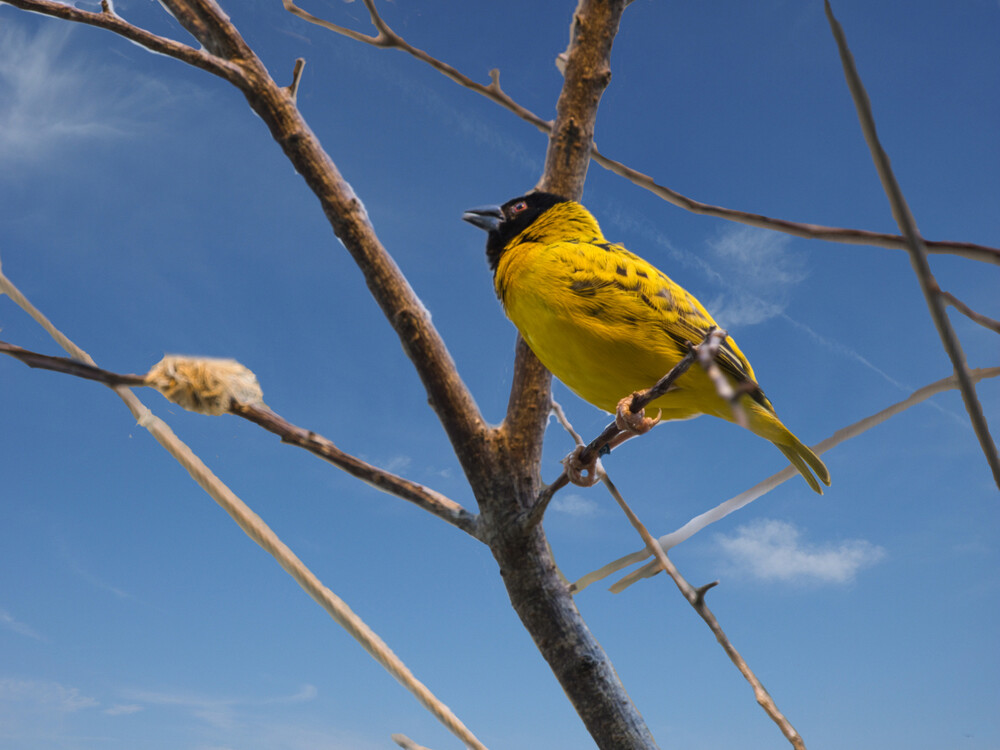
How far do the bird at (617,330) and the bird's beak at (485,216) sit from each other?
24 centimetres

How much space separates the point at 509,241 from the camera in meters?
1.27

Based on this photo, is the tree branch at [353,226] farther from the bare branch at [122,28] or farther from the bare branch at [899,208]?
the bare branch at [899,208]

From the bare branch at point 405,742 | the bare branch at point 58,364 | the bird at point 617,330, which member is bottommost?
the bare branch at point 405,742

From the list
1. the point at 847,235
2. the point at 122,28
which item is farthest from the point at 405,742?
the point at 122,28

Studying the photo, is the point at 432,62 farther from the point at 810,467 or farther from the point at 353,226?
the point at 810,467

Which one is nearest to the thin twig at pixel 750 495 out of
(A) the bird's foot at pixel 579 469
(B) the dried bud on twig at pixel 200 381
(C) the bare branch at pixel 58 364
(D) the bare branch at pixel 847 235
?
(A) the bird's foot at pixel 579 469

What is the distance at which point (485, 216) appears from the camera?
1376mm

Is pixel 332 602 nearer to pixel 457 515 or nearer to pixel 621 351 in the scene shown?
pixel 457 515

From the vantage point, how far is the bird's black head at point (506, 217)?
129 centimetres

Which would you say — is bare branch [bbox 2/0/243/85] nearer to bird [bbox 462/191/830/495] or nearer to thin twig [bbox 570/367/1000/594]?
bird [bbox 462/191/830/495]

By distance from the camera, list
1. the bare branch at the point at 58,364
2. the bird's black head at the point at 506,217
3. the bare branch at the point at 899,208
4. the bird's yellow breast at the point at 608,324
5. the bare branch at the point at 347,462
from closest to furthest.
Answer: the bare branch at the point at 899,208, the bare branch at the point at 58,364, the bare branch at the point at 347,462, the bird's yellow breast at the point at 608,324, the bird's black head at the point at 506,217

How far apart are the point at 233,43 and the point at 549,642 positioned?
1.01m

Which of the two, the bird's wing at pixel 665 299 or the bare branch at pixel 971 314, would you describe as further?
the bird's wing at pixel 665 299

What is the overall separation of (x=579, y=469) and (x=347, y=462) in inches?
14.0
